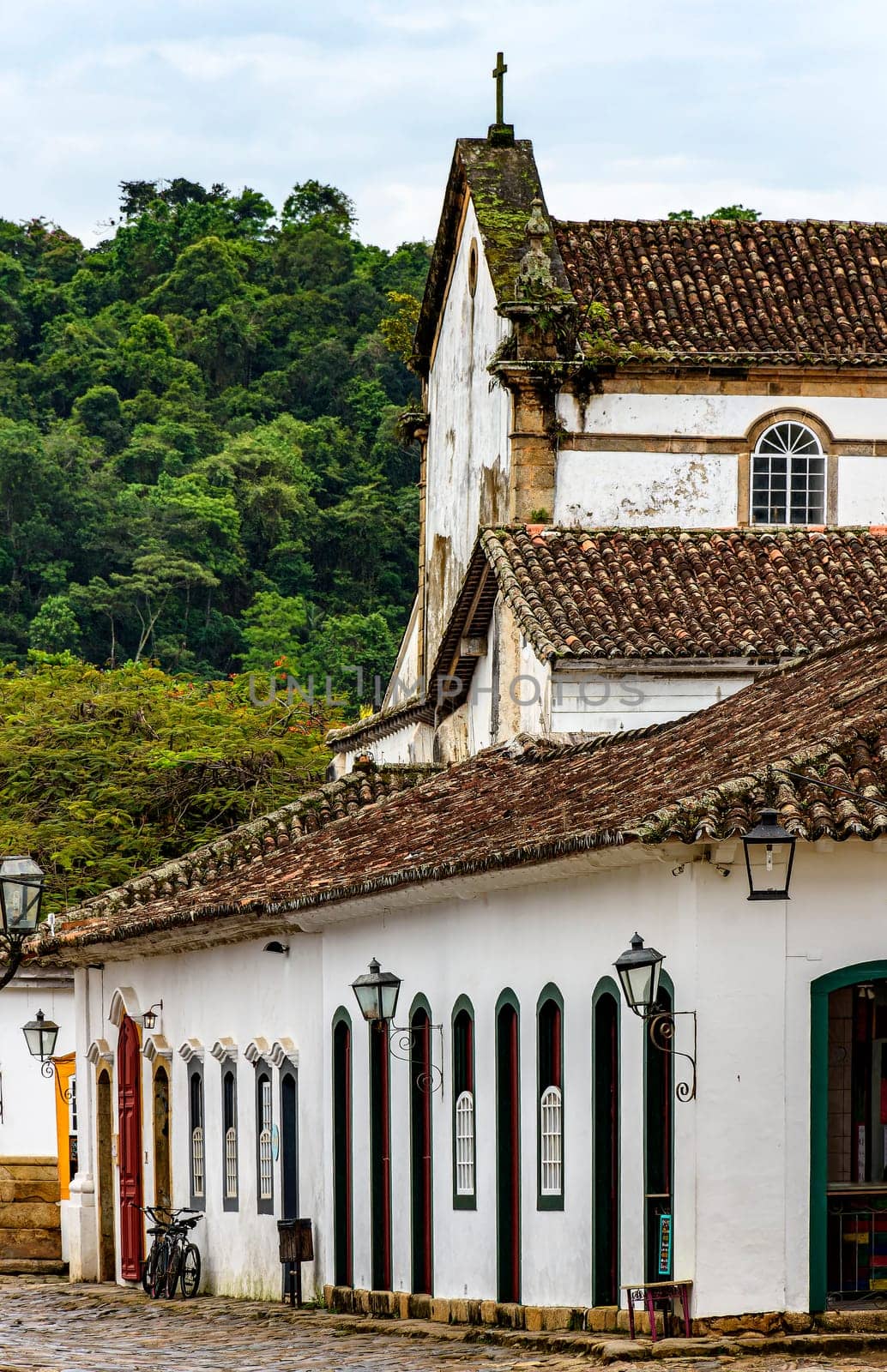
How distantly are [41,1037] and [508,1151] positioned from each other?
12684 mm

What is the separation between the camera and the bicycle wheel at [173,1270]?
23.5 m

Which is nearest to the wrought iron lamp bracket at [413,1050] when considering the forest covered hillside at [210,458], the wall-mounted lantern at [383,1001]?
the wall-mounted lantern at [383,1001]

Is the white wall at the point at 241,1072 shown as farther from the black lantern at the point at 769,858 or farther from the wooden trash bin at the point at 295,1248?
the black lantern at the point at 769,858

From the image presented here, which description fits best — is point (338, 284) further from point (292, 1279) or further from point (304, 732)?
point (292, 1279)

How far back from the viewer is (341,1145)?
68.0ft

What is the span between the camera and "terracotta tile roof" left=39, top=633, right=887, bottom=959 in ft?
45.9

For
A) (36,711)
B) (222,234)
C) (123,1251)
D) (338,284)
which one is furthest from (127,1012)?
(222,234)

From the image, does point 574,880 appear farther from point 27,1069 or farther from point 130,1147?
point 27,1069

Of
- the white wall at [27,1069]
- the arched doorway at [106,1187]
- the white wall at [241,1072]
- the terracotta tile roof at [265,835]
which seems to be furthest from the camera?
the white wall at [27,1069]

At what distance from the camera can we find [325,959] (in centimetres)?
2106

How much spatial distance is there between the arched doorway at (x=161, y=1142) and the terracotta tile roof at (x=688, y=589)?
5581mm

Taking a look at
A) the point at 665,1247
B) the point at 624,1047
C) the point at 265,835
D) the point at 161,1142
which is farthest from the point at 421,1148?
the point at 161,1142

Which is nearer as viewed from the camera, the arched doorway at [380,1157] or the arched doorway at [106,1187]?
the arched doorway at [380,1157]

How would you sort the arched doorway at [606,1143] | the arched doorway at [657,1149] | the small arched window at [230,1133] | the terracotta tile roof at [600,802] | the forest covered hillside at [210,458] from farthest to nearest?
the forest covered hillside at [210,458]
the small arched window at [230,1133]
the arched doorway at [606,1143]
the arched doorway at [657,1149]
the terracotta tile roof at [600,802]
